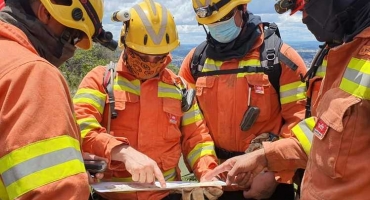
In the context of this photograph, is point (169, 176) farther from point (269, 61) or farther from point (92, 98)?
point (269, 61)

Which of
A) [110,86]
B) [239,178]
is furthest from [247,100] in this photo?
[110,86]

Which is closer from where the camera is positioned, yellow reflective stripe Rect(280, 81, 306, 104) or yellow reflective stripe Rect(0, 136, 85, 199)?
yellow reflective stripe Rect(0, 136, 85, 199)

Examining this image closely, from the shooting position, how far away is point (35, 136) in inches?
64.4

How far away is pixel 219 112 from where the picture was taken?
375 centimetres

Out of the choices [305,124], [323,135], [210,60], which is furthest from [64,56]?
[210,60]

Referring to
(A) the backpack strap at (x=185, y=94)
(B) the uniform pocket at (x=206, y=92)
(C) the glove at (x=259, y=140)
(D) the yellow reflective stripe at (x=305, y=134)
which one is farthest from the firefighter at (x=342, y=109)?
(B) the uniform pocket at (x=206, y=92)

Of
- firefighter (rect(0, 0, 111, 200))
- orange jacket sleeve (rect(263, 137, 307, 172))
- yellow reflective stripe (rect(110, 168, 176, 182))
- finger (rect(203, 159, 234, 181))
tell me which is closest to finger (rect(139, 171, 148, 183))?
yellow reflective stripe (rect(110, 168, 176, 182))

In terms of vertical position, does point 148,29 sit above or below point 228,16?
above

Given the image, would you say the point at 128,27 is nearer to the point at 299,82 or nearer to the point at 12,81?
the point at 299,82

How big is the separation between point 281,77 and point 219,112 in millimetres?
585

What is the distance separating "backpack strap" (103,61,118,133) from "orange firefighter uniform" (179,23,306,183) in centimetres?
80

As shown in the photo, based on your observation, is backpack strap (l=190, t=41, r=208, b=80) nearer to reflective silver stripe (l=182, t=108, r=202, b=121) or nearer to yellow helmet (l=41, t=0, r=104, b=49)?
reflective silver stripe (l=182, t=108, r=202, b=121)

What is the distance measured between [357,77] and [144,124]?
5.79ft

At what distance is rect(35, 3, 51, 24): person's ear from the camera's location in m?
2.08
